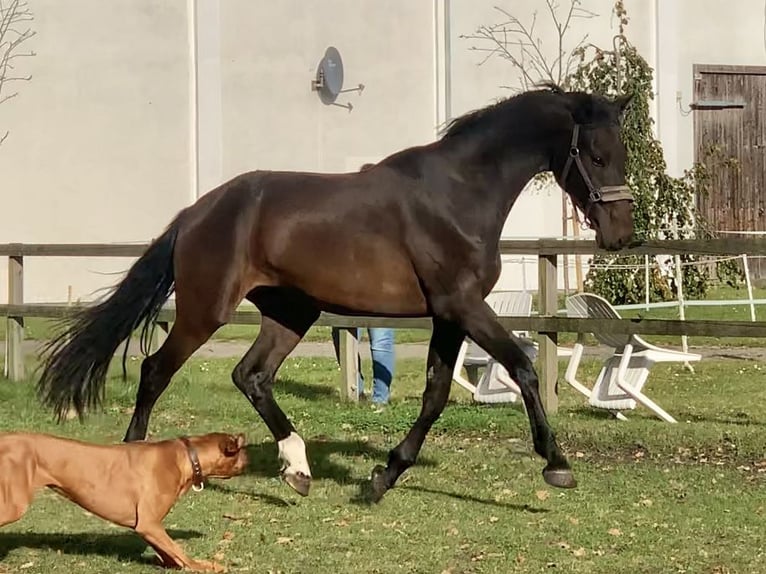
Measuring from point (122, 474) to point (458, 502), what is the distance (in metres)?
2.04

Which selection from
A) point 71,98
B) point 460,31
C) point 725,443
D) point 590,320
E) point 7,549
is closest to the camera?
point 7,549

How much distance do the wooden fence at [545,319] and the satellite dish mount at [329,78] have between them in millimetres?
7783

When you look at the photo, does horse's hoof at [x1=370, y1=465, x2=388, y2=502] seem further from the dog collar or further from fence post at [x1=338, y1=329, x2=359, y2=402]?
fence post at [x1=338, y1=329, x2=359, y2=402]

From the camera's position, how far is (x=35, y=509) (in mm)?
6285

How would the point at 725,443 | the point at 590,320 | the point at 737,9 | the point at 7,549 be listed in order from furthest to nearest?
the point at 737,9 < the point at 590,320 < the point at 725,443 < the point at 7,549

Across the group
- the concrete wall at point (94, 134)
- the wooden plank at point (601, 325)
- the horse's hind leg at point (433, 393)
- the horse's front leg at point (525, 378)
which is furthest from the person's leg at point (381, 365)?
the concrete wall at point (94, 134)

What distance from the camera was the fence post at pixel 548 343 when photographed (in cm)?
878

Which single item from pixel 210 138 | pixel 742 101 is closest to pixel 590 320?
pixel 210 138

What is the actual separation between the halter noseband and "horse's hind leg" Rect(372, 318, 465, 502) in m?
0.98

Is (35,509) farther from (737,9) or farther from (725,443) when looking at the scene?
(737,9)

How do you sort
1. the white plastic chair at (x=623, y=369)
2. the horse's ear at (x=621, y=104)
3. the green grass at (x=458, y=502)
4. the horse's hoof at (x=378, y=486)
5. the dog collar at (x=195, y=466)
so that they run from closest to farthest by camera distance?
the dog collar at (x=195, y=466)
the green grass at (x=458, y=502)
the horse's ear at (x=621, y=104)
the horse's hoof at (x=378, y=486)
the white plastic chair at (x=623, y=369)

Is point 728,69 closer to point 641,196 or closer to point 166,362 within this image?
point 641,196

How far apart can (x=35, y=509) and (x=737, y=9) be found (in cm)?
1674

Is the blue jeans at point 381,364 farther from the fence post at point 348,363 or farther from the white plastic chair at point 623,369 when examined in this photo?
the white plastic chair at point 623,369
